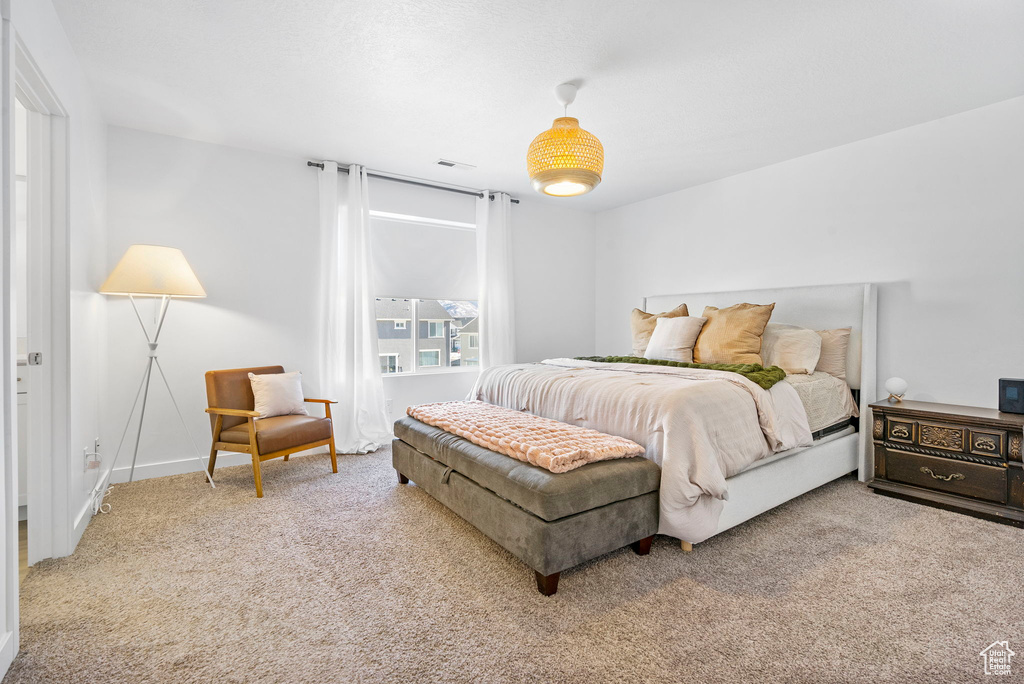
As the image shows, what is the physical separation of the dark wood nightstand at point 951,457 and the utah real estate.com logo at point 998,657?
1.46 m

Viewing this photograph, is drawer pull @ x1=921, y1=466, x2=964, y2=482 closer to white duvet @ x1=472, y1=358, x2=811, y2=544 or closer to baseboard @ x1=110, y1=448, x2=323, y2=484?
white duvet @ x1=472, y1=358, x2=811, y2=544

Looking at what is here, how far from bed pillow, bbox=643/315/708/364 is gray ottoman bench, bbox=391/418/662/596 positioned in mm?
1757

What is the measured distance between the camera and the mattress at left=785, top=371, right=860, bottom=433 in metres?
3.12

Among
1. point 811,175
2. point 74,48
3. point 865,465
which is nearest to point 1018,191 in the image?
point 811,175

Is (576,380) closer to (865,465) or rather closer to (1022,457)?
(865,465)

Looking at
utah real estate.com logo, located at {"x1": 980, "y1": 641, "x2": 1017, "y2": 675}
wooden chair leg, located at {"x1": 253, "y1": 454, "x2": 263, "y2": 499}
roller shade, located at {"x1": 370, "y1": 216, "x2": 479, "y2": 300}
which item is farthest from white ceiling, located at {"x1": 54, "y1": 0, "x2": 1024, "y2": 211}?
utah real estate.com logo, located at {"x1": 980, "y1": 641, "x2": 1017, "y2": 675}

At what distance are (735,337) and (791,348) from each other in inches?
16.6

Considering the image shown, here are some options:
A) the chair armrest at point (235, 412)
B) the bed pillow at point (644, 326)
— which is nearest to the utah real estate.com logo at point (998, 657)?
the bed pillow at point (644, 326)

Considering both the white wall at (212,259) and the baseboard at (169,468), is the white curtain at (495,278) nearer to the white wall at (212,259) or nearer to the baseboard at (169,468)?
the white wall at (212,259)

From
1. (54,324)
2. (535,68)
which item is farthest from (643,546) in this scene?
(54,324)

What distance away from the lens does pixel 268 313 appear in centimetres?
400

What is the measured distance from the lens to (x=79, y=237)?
2605 millimetres

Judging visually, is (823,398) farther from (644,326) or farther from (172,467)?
(172,467)

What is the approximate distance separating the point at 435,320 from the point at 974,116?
4501 millimetres
